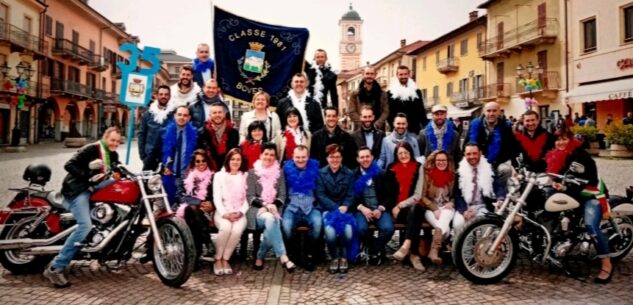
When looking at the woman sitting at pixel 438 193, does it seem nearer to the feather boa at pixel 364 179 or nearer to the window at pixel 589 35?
the feather boa at pixel 364 179

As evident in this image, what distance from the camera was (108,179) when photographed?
199 inches

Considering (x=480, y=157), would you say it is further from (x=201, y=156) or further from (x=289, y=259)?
(x=201, y=156)

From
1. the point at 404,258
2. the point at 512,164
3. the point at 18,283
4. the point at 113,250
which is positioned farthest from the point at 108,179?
the point at 512,164

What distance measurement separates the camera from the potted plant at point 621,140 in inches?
663

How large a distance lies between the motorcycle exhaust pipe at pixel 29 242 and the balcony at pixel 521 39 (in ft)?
101

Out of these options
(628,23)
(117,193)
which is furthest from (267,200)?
(628,23)

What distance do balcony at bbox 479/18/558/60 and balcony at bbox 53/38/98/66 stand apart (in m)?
32.2

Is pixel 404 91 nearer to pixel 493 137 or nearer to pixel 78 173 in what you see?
pixel 493 137

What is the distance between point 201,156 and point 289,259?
160 cm

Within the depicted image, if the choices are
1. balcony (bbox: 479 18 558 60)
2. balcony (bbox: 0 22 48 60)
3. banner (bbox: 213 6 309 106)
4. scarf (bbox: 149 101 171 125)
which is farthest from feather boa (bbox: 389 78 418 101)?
balcony (bbox: 0 22 48 60)

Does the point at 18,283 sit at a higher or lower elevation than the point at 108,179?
lower

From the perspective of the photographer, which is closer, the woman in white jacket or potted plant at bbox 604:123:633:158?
the woman in white jacket

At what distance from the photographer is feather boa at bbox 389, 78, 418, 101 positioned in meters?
7.20

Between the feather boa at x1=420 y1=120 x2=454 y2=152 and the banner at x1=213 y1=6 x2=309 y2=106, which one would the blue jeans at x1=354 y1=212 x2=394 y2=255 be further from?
the banner at x1=213 y1=6 x2=309 y2=106
